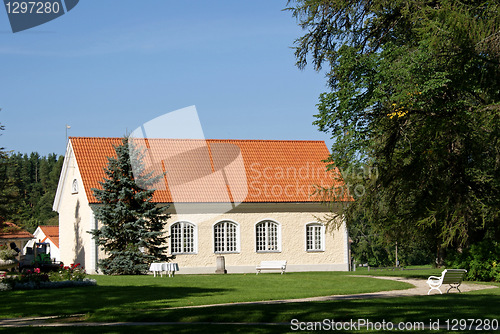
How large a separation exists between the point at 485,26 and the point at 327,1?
716cm

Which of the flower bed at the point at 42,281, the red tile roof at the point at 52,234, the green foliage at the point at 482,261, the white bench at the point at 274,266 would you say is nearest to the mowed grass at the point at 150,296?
the flower bed at the point at 42,281

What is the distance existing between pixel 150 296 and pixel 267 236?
76.3 feet

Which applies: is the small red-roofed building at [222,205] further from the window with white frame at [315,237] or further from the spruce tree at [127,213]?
the spruce tree at [127,213]

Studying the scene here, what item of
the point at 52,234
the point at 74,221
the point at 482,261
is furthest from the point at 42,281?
the point at 52,234

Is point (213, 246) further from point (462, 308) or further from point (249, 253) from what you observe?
point (462, 308)

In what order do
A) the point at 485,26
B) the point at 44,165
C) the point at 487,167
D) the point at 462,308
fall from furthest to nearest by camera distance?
the point at 44,165, the point at 487,167, the point at 485,26, the point at 462,308

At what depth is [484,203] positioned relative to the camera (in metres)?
25.7

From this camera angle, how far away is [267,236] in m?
41.5

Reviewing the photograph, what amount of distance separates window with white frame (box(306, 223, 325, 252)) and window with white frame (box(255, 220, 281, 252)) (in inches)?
78.3

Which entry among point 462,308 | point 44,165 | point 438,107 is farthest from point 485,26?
point 44,165

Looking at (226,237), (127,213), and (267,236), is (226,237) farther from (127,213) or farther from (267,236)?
(127,213)

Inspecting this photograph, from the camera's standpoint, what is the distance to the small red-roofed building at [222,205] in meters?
39.8

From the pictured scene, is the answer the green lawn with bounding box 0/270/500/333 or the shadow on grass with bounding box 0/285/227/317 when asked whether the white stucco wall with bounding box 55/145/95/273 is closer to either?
the green lawn with bounding box 0/270/500/333

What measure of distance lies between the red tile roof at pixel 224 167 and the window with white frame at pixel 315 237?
190cm
